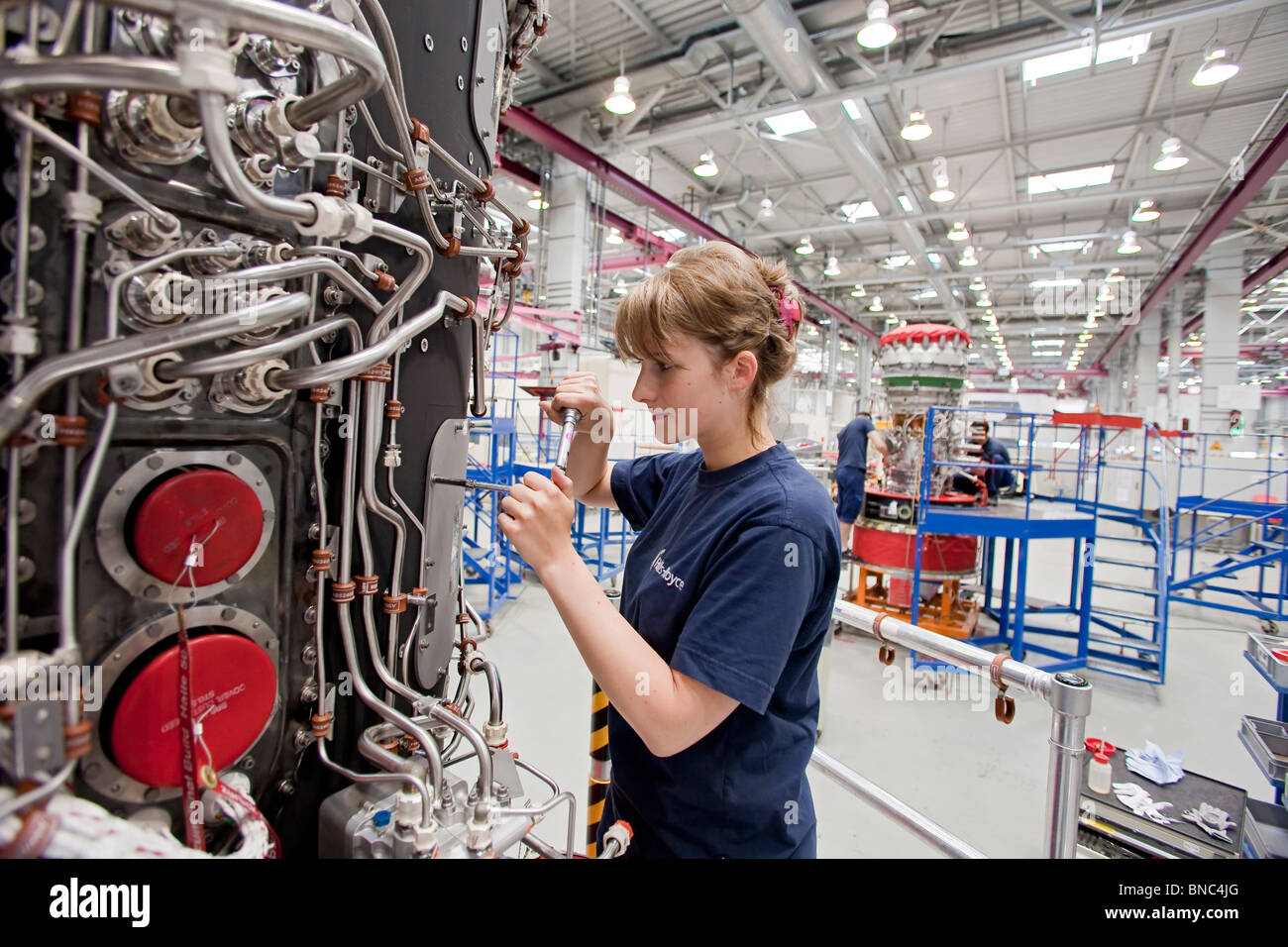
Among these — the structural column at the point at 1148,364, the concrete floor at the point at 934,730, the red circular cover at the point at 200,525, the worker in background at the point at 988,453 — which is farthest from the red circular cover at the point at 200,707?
the structural column at the point at 1148,364

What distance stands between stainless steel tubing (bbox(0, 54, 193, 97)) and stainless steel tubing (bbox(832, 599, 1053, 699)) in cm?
125

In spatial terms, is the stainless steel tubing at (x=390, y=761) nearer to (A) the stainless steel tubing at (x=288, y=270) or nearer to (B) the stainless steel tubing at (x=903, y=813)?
(A) the stainless steel tubing at (x=288, y=270)

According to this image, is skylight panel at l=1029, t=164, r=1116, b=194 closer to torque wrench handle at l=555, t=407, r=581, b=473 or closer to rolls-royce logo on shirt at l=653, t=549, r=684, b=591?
torque wrench handle at l=555, t=407, r=581, b=473

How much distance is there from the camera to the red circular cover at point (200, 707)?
2.53 feet

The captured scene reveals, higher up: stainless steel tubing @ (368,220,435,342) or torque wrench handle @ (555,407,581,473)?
stainless steel tubing @ (368,220,435,342)

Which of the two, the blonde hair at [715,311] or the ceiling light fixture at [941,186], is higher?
the ceiling light fixture at [941,186]

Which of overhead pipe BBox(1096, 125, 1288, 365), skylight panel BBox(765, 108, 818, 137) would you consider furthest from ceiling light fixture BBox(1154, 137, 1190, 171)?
skylight panel BBox(765, 108, 818, 137)

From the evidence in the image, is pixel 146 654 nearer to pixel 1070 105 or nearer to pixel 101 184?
pixel 101 184

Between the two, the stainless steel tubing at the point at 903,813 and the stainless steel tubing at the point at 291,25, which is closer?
the stainless steel tubing at the point at 291,25

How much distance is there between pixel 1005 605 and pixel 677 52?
209 inches

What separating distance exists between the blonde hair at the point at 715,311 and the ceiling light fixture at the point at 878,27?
4.08 m

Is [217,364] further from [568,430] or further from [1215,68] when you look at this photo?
[1215,68]

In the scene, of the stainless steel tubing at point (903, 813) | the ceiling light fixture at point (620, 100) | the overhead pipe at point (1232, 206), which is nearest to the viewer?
the stainless steel tubing at point (903, 813)

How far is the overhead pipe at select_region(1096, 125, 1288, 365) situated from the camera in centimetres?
555
